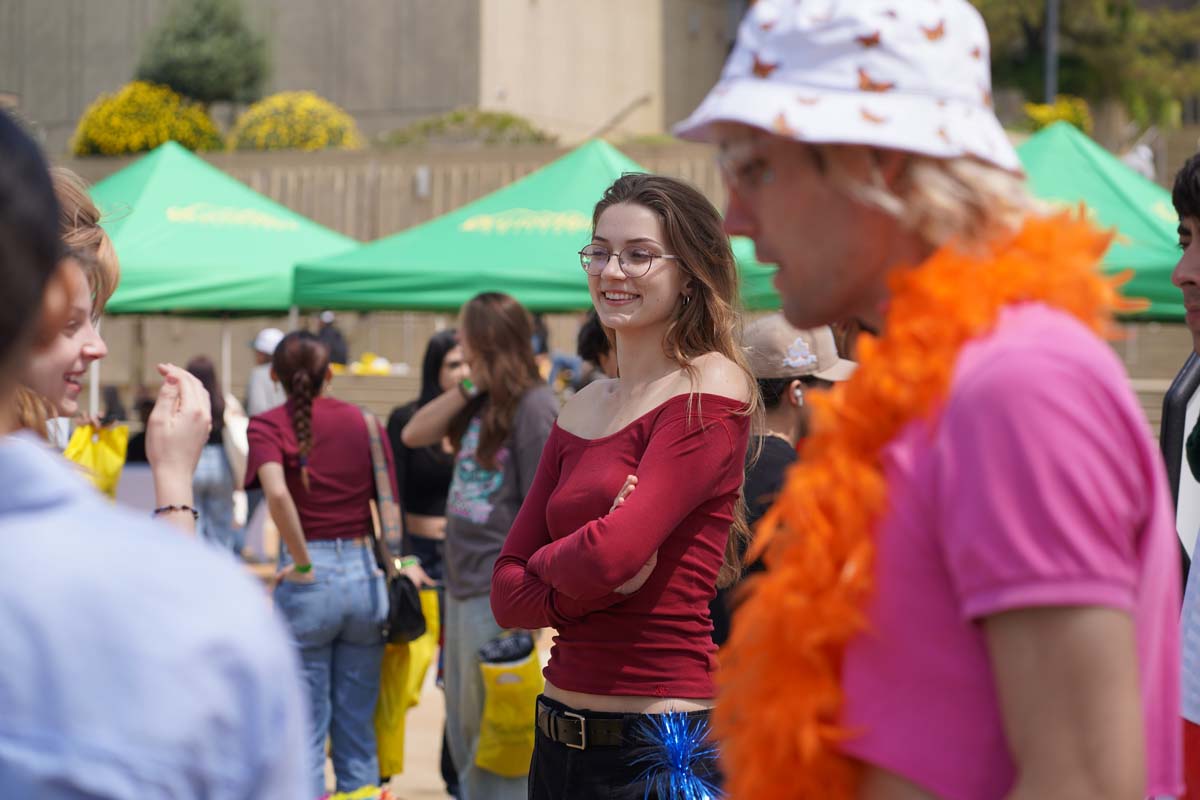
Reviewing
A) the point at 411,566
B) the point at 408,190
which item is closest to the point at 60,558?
the point at 411,566

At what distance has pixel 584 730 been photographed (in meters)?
2.60

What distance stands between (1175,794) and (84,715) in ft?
3.34

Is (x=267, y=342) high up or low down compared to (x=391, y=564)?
down

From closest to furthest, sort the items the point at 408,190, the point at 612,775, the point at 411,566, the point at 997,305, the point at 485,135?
the point at 997,305 < the point at 612,775 < the point at 411,566 < the point at 408,190 < the point at 485,135

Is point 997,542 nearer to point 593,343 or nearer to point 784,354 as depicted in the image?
point 784,354

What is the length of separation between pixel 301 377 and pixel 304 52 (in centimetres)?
2247

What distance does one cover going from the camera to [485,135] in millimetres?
21453

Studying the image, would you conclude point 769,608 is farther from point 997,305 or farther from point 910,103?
point 910,103

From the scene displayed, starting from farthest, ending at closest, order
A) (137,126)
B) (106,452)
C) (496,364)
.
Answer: (137,126)
(496,364)
(106,452)

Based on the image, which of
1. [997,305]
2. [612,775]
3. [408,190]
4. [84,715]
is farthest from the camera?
[408,190]

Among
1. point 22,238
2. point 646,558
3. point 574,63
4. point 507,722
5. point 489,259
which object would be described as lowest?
point 507,722

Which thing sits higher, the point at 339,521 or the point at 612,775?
the point at 612,775

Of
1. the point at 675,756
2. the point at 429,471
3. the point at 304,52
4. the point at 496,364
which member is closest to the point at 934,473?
the point at 675,756

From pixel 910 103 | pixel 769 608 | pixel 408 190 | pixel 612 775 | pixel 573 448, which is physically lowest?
pixel 408 190
